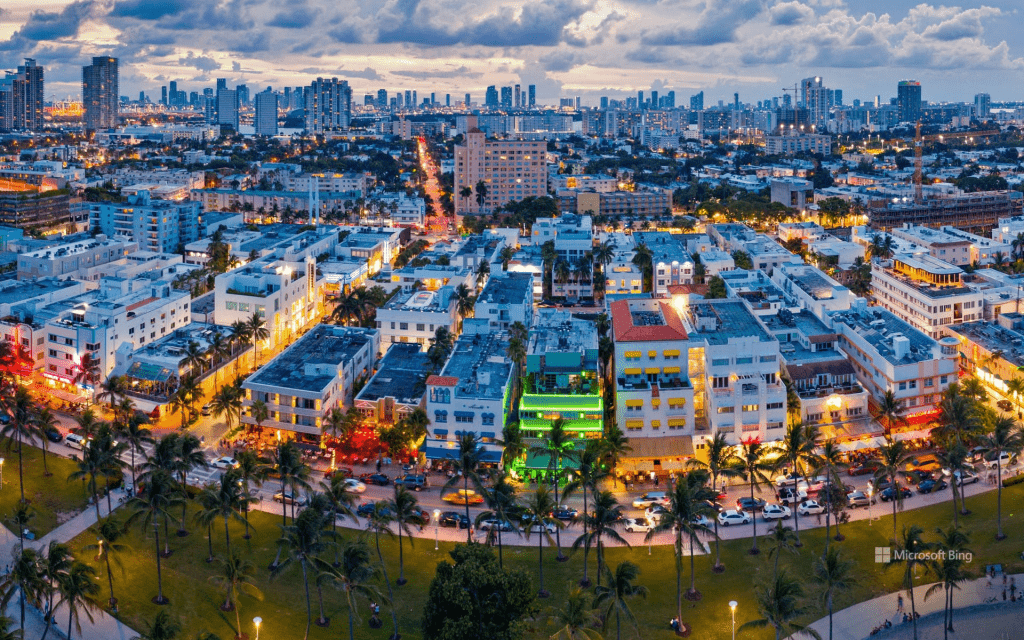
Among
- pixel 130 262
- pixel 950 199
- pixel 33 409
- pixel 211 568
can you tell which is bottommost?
pixel 211 568

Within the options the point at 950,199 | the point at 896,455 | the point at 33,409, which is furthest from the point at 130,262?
the point at 950,199

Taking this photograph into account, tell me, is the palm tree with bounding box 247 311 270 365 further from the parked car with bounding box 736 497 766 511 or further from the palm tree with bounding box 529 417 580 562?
the parked car with bounding box 736 497 766 511

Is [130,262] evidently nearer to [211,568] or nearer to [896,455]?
[211,568]

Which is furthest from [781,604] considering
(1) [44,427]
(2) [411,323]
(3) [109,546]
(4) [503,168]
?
(4) [503,168]

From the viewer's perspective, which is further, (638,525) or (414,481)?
(414,481)

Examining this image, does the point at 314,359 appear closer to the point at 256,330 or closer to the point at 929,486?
the point at 256,330

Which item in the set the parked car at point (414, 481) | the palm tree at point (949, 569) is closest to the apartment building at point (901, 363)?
the palm tree at point (949, 569)

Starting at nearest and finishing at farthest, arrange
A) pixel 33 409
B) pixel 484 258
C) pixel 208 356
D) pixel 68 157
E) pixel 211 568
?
pixel 211 568 < pixel 33 409 < pixel 208 356 < pixel 484 258 < pixel 68 157
